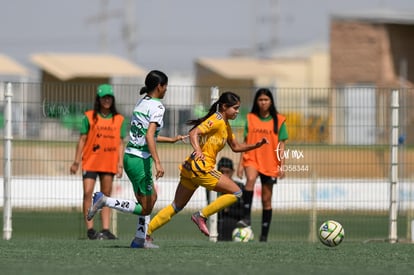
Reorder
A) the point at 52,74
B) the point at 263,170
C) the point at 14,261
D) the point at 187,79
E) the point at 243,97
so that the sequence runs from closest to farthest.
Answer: the point at 14,261
the point at 263,170
the point at 243,97
the point at 52,74
the point at 187,79

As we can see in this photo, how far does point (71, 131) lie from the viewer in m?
19.6

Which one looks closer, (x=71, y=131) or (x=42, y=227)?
(x=71, y=131)

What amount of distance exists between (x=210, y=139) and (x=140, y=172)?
3.64 feet

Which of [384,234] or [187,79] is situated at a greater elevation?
[187,79]

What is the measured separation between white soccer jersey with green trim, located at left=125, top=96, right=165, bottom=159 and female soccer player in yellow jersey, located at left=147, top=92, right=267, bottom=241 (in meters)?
0.61

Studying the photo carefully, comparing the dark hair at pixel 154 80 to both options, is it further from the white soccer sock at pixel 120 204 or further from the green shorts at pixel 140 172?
the white soccer sock at pixel 120 204

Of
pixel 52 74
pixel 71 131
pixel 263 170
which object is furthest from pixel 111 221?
pixel 52 74

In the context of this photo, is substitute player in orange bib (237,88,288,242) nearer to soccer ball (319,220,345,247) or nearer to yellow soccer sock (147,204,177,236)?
soccer ball (319,220,345,247)

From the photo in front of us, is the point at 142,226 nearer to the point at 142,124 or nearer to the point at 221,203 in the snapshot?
the point at 221,203

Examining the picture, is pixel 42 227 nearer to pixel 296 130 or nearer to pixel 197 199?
pixel 197 199

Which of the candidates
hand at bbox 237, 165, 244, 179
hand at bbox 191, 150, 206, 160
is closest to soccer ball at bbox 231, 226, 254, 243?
hand at bbox 237, 165, 244, 179

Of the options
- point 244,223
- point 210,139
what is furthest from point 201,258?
point 244,223

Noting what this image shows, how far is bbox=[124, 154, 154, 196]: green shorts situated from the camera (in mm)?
14375

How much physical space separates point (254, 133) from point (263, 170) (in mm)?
568
